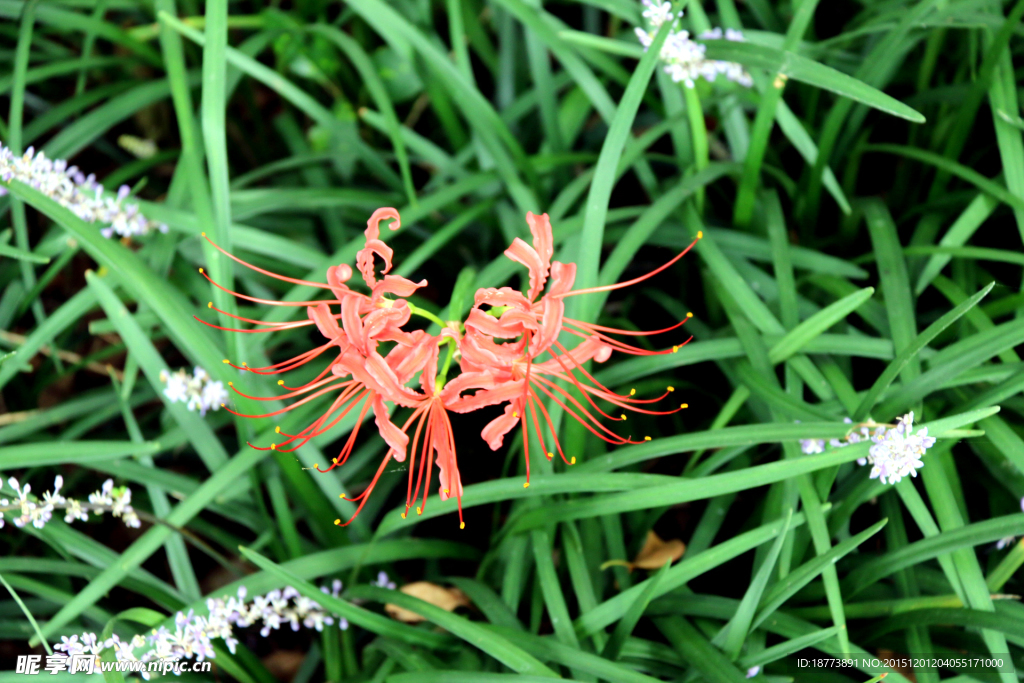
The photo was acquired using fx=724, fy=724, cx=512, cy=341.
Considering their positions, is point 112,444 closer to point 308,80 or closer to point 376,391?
point 376,391

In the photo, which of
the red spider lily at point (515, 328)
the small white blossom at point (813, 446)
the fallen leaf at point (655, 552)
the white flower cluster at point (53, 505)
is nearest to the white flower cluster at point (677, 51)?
the red spider lily at point (515, 328)

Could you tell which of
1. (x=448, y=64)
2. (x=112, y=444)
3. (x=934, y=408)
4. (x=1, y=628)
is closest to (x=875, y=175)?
(x=934, y=408)

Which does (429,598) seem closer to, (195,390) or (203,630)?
(203,630)

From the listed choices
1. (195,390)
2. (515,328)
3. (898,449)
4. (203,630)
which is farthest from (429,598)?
(898,449)

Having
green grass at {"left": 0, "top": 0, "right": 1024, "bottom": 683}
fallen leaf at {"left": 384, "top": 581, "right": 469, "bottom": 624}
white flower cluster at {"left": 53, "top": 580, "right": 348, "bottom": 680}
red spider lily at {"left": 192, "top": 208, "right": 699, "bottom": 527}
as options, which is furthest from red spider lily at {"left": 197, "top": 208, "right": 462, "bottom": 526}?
fallen leaf at {"left": 384, "top": 581, "right": 469, "bottom": 624}

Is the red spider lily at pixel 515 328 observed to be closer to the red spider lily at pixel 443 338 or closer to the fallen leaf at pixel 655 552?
the red spider lily at pixel 443 338
